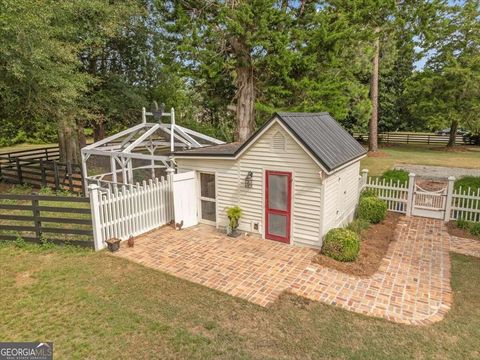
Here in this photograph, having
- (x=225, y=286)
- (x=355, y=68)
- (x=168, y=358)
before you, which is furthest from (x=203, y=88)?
(x=168, y=358)

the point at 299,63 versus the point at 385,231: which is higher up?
the point at 299,63

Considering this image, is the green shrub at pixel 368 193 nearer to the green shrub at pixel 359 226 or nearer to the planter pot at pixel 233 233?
the green shrub at pixel 359 226

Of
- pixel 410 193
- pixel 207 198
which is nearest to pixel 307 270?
pixel 207 198

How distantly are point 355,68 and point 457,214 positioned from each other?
457 inches

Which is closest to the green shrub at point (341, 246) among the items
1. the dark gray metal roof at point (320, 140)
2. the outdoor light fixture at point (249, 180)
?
the dark gray metal roof at point (320, 140)

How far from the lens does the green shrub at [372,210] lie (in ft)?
36.7

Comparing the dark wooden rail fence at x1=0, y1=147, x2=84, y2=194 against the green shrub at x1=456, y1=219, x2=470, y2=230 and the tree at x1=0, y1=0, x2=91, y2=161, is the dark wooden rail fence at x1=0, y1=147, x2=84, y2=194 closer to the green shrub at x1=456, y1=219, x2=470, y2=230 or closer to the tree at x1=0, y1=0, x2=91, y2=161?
the tree at x1=0, y1=0, x2=91, y2=161

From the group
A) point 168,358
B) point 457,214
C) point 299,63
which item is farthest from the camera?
point 299,63

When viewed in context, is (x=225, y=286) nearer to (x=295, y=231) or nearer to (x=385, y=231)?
(x=295, y=231)

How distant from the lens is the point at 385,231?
10.5 metres

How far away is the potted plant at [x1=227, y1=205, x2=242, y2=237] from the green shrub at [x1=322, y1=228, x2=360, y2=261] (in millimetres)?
2706

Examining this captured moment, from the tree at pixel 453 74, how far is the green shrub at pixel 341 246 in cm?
2547

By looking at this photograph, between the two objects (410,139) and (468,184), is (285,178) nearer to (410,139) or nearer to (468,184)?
(468,184)

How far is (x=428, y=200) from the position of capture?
11.8 m
